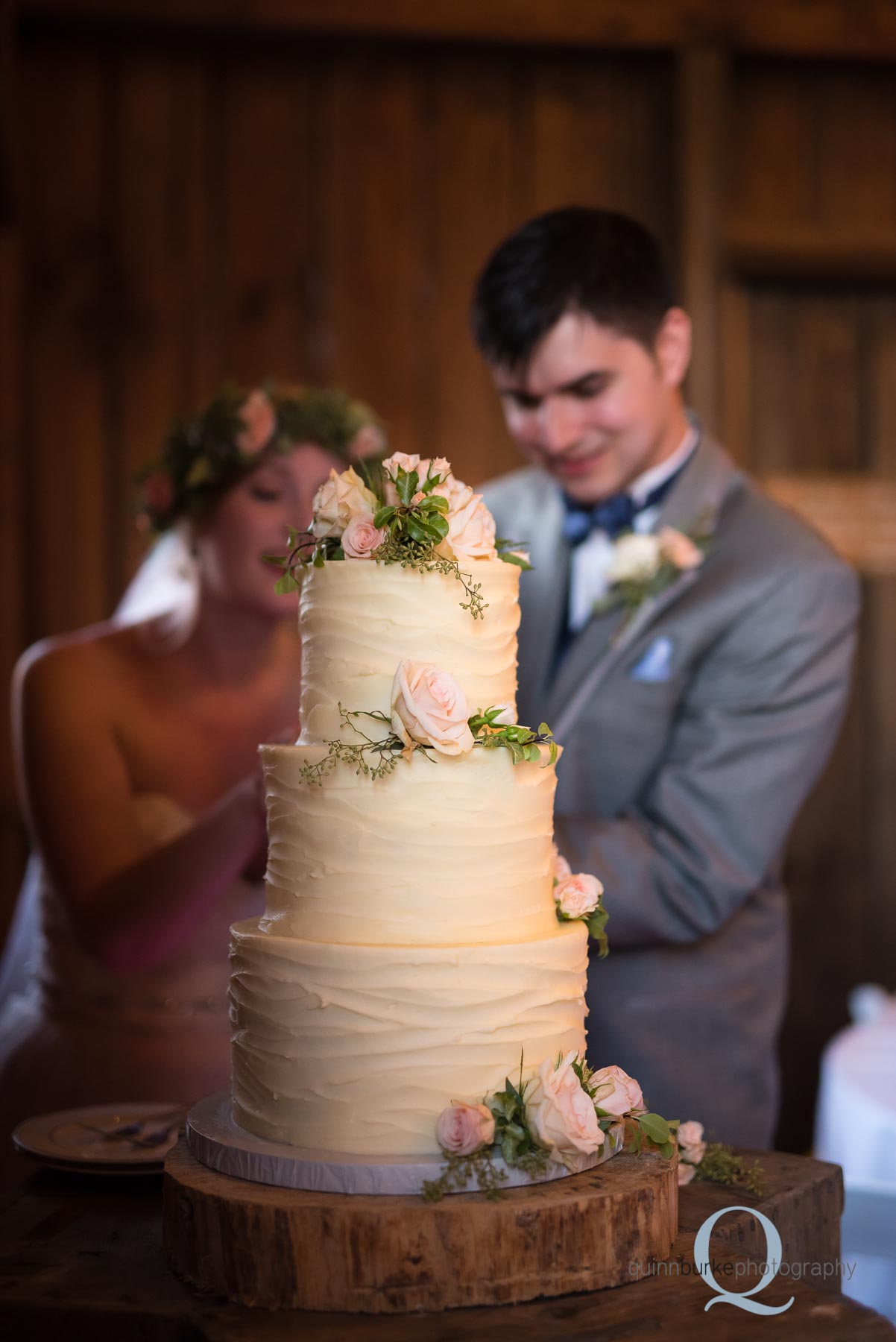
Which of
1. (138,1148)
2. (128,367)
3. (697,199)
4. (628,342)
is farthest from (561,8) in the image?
(138,1148)

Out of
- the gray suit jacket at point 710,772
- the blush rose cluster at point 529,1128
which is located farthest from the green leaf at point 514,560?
the gray suit jacket at point 710,772

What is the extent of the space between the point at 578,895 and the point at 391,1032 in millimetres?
325

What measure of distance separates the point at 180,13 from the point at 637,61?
4.84 feet

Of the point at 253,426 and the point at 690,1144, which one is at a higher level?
the point at 253,426

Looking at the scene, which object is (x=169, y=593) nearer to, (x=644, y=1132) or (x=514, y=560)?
(x=514, y=560)

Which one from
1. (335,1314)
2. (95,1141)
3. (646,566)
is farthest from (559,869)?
(646,566)

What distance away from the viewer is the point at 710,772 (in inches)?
107

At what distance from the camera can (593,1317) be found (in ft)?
4.86

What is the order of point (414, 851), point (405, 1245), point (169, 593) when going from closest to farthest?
point (405, 1245) < point (414, 851) < point (169, 593)

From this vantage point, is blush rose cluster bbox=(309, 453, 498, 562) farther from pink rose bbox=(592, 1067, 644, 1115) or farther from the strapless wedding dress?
the strapless wedding dress

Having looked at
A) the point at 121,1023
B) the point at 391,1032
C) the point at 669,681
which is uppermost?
the point at 669,681

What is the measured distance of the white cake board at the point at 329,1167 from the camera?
1546 millimetres

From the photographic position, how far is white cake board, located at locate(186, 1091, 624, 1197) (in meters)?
1.55

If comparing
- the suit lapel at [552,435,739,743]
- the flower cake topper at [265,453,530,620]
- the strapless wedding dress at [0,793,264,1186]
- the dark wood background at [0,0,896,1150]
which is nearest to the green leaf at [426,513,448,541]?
the flower cake topper at [265,453,530,620]
